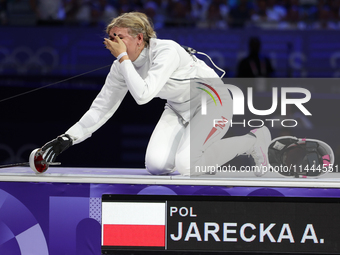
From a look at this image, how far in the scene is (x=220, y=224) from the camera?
77.8 inches

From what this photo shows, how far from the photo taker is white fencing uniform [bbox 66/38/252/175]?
7.25 feet

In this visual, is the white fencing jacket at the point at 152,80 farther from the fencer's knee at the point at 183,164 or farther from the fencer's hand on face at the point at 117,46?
the fencer's knee at the point at 183,164

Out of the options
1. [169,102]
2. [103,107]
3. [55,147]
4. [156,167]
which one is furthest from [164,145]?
[55,147]

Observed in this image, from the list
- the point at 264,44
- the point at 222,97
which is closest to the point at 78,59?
the point at 264,44

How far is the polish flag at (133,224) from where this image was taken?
2.00 meters

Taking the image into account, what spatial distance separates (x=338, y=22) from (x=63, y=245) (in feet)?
16.2

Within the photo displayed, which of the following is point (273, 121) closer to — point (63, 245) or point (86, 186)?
point (86, 186)

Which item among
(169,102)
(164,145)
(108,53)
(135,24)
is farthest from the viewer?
(108,53)

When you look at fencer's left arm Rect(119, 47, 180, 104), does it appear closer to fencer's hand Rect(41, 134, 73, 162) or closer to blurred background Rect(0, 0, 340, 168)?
fencer's hand Rect(41, 134, 73, 162)

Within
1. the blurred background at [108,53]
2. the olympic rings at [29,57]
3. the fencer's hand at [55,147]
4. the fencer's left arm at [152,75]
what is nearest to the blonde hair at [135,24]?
the fencer's left arm at [152,75]

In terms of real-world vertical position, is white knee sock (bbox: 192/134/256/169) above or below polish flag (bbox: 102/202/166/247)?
above

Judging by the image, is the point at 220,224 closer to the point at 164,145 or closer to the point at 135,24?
the point at 164,145

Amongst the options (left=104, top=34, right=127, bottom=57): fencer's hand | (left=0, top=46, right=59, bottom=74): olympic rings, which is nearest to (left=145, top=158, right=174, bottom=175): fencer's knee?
(left=104, top=34, right=127, bottom=57): fencer's hand

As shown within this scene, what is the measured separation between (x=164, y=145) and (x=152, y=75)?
0.44m
